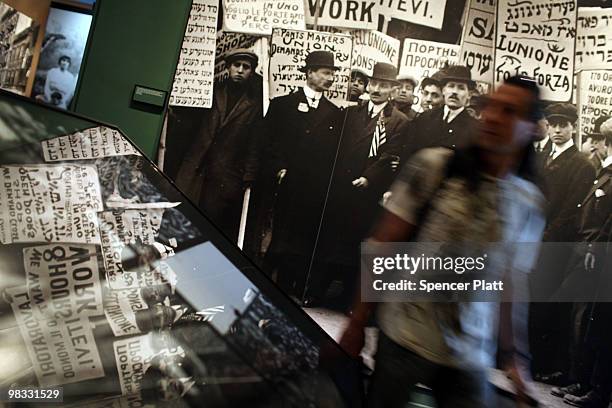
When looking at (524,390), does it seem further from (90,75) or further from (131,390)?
(90,75)

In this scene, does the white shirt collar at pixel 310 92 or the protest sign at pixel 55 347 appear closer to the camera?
the protest sign at pixel 55 347

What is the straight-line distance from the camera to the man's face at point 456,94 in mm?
3803

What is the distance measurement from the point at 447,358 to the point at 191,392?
27.3 inches

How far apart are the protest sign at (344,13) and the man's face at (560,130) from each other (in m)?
1.33

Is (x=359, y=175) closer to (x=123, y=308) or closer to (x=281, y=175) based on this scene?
(x=281, y=175)

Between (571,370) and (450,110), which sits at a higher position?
(450,110)

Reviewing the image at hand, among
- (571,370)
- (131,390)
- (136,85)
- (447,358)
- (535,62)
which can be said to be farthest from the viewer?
(136,85)

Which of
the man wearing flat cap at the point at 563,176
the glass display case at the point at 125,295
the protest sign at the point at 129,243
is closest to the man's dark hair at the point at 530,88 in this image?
the glass display case at the point at 125,295

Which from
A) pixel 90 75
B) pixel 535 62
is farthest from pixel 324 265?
pixel 90 75

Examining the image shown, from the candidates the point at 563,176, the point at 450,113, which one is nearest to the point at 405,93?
the point at 450,113

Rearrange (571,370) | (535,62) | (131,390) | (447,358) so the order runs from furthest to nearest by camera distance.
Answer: (535,62)
(571,370)
(131,390)
(447,358)

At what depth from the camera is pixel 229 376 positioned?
5.48ft

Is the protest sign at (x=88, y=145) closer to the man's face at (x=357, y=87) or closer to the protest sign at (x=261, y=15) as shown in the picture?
the man's face at (x=357, y=87)

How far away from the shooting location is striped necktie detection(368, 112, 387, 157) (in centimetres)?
384
